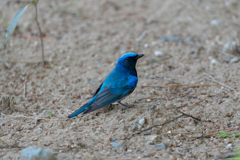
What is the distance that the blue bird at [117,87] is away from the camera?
3602mm

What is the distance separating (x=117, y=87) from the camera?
3828 millimetres

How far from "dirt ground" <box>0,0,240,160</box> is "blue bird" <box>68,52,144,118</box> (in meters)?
0.18

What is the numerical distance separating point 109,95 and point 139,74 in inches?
49.2

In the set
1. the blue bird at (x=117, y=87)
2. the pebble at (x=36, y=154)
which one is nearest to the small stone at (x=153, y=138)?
the blue bird at (x=117, y=87)

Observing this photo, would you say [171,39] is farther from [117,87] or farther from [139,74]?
[117,87]

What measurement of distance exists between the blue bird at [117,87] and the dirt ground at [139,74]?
18 centimetres

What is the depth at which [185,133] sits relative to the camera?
326 cm

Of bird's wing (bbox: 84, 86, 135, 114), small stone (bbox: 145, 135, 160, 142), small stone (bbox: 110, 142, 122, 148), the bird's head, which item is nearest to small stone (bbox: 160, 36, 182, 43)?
the bird's head

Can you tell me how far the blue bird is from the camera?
3602 millimetres

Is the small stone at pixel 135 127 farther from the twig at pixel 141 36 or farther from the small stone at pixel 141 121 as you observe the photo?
the twig at pixel 141 36

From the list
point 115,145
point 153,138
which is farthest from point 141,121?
point 115,145

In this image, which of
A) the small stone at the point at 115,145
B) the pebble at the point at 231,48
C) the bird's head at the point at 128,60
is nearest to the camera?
the small stone at the point at 115,145

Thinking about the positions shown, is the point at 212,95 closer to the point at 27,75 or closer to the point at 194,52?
the point at 194,52

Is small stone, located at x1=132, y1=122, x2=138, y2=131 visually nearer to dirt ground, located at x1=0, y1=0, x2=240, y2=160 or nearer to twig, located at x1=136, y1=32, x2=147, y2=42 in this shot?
dirt ground, located at x1=0, y1=0, x2=240, y2=160
